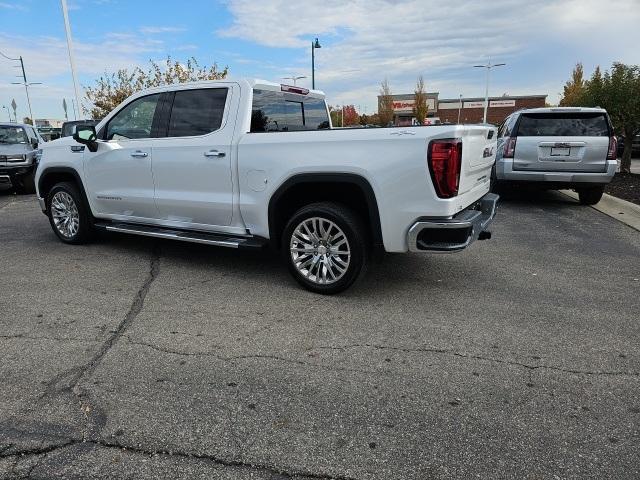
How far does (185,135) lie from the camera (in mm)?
5309

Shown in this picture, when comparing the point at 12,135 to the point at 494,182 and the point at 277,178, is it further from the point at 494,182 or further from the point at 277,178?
the point at 494,182

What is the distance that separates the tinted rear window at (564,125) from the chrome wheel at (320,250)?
18.9ft

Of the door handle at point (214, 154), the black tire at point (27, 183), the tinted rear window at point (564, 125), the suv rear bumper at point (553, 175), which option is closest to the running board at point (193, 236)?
the door handle at point (214, 154)

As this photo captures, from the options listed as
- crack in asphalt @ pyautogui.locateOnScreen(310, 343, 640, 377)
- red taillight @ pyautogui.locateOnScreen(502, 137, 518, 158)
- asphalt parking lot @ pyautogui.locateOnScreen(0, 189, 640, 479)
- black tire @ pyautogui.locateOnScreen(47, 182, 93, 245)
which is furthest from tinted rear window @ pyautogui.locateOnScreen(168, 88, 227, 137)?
red taillight @ pyautogui.locateOnScreen(502, 137, 518, 158)

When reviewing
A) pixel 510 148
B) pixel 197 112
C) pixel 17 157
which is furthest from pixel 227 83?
pixel 17 157

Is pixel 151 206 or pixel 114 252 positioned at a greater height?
pixel 151 206

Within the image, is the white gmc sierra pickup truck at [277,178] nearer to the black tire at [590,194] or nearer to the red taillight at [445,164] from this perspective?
the red taillight at [445,164]

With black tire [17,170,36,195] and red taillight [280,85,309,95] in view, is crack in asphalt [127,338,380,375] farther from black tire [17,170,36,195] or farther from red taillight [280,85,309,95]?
black tire [17,170,36,195]

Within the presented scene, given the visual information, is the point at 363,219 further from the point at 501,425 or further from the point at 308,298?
the point at 501,425

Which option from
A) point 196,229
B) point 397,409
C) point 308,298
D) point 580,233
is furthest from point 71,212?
point 580,233

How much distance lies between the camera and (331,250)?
4.57 meters

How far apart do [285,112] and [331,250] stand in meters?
1.91

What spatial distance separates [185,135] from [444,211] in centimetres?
286

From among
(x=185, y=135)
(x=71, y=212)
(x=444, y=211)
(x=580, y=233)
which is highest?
(x=185, y=135)
